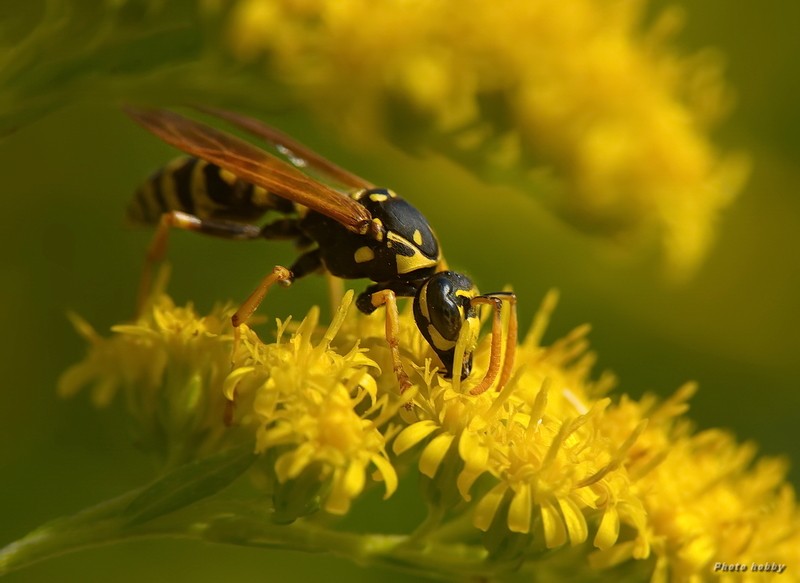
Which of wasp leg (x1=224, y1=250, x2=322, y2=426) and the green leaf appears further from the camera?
wasp leg (x1=224, y1=250, x2=322, y2=426)

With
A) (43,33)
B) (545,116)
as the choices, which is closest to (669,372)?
(545,116)

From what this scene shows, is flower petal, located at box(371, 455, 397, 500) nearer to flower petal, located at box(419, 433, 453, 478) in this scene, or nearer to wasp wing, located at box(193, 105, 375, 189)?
flower petal, located at box(419, 433, 453, 478)

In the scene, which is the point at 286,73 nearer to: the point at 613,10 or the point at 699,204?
the point at 613,10

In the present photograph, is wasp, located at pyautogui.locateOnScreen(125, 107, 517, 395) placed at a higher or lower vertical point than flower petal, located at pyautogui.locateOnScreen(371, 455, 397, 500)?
higher

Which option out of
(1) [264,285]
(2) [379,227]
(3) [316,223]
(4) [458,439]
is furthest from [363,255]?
(4) [458,439]

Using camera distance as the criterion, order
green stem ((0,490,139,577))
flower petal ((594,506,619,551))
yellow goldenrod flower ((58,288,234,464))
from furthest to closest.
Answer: yellow goldenrod flower ((58,288,234,464)) < flower petal ((594,506,619,551)) < green stem ((0,490,139,577))

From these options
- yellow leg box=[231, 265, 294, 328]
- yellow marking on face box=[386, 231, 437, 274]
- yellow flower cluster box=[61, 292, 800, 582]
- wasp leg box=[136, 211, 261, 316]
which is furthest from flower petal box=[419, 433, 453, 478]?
wasp leg box=[136, 211, 261, 316]
